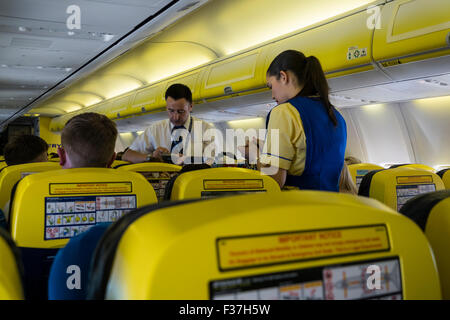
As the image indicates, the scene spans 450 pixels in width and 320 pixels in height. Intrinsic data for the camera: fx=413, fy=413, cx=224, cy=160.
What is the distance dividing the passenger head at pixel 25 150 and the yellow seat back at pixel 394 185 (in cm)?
313

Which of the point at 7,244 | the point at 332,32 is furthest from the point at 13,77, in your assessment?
the point at 7,244

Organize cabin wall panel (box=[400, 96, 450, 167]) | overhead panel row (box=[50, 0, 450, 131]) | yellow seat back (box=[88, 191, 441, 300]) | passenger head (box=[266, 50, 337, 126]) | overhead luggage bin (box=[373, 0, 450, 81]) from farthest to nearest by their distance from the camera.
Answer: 1. cabin wall panel (box=[400, 96, 450, 167])
2. overhead panel row (box=[50, 0, 450, 131])
3. overhead luggage bin (box=[373, 0, 450, 81])
4. passenger head (box=[266, 50, 337, 126])
5. yellow seat back (box=[88, 191, 441, 300])

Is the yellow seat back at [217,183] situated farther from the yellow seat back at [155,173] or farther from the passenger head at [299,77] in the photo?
the yellow seat back at [155,173]

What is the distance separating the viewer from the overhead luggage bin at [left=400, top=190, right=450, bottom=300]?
3.50ft

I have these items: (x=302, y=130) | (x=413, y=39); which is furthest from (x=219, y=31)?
(x=302, y=130)

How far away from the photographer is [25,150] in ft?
13.4

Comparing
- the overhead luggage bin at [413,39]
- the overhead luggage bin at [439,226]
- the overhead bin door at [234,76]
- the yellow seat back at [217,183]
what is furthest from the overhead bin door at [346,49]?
the overhead luggage bin at [439,226]

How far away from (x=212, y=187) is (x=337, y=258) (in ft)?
4.05

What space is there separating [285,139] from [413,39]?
8.00ft

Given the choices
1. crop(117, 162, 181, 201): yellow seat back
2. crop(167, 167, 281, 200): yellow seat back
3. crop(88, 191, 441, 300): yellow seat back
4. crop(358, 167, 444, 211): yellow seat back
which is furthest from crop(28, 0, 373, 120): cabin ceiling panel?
crop(88, 191, 441, 300): yellow seat back

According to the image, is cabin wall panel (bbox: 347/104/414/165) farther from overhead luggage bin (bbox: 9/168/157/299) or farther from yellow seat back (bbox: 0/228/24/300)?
yellow seat back (bbox: 0/228/24/300)
